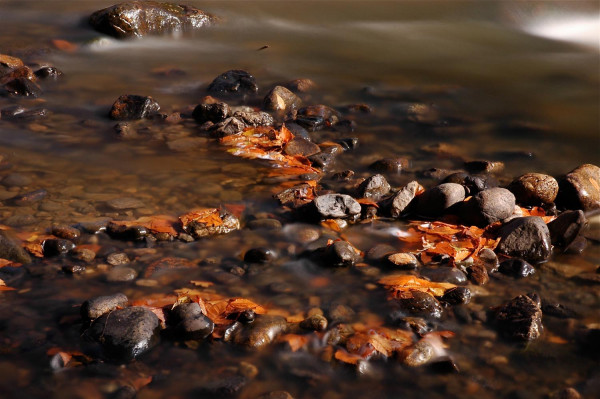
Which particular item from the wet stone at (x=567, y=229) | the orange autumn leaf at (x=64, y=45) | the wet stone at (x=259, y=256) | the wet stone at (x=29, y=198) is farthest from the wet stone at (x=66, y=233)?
the orange autumn leaf at (x=64, y=45)

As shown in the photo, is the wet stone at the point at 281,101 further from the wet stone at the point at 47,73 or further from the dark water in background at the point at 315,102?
the wet stone at the point at 47,73

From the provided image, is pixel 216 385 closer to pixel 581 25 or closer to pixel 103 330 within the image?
pixel 103 330

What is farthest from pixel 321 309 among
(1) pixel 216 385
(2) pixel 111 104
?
(2) pixel 111 104

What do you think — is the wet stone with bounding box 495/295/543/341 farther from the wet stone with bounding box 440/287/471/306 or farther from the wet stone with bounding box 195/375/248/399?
the wet stone with bounding box 195/375/248/399

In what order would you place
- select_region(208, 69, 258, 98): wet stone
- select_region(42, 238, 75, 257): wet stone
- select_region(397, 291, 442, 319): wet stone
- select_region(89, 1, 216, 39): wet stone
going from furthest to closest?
select_region(89, 1, 216, 39): wet stone, select_region(208, 69, 258, 98): wet stone, select_region(42, 238, 75, 257): wet stone, select_region(397, 291, 442, 319): wet stone

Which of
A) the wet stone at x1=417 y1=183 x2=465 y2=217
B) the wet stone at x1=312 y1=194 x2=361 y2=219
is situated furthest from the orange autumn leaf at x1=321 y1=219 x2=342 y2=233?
→ the wet stone at x1=417 y1=183 x2=465 y2=217

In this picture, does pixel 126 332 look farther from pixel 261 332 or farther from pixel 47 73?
Answer: pixel 47 73
